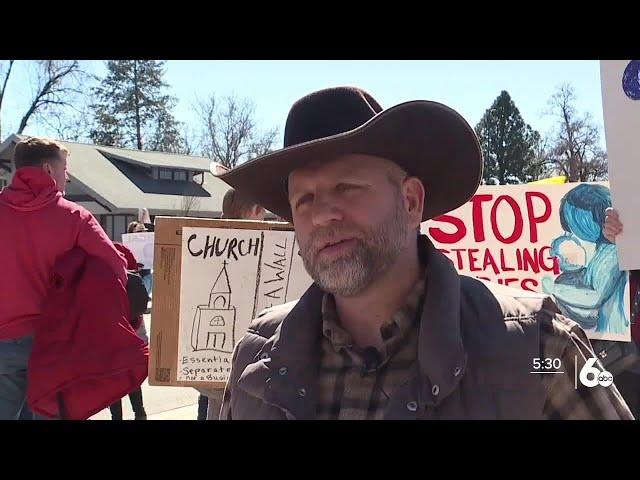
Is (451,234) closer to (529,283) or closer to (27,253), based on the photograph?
(529,283)

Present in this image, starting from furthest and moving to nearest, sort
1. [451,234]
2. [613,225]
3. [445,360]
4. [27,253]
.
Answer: [451,234] → [27,253] → [613,225] → [445,360]

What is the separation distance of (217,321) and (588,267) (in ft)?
7.96

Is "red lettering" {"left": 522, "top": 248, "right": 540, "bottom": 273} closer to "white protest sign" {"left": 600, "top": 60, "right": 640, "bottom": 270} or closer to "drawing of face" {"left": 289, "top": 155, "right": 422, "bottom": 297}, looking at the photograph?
"white protest sign" {"left": 600, "top": 60, "right": 640, "bottom": 270}

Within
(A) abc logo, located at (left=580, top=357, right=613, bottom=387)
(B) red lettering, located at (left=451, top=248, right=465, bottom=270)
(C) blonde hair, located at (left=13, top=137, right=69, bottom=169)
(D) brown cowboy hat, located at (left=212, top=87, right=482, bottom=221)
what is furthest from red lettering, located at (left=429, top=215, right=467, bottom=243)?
(A) abc logo, located at (left=580, top=357, right=613, bottom=387)

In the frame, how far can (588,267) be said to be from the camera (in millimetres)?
4105

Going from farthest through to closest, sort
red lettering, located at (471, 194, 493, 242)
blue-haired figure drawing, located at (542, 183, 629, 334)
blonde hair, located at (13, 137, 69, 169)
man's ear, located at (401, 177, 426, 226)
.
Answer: red lettering, located at (471, 194, 493, 242) → blue-haired figure drawing, located at (542, 183, 629, 334) → blonde hair, located at (13, 137, 69, 169) → man's ear, located at (401, 177, 426, 226)

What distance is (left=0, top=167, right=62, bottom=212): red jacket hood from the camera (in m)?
3.03

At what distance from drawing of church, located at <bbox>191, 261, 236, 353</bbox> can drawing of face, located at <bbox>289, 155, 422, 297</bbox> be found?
5.27ft

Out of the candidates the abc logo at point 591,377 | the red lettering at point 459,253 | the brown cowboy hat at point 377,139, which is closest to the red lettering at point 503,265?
the red lettering at point 459,253

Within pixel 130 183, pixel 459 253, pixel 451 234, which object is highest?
pixel 130 183

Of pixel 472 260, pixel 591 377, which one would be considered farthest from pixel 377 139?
pixel 472 260

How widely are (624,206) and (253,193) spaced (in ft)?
5.78
